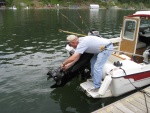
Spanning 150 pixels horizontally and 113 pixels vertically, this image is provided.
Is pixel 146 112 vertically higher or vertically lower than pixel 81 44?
lower

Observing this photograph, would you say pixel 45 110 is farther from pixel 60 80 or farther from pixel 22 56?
pixel 22 56

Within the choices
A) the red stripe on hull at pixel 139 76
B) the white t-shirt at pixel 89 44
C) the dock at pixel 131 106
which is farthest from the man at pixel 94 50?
the dock at pixel 131 106

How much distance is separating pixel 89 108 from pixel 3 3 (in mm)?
78255

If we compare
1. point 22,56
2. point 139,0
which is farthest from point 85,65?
point 139,0

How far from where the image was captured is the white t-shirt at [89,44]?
6492mm

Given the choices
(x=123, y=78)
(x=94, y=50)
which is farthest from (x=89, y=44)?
(x=123, y=78)

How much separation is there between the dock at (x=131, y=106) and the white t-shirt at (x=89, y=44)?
1.77 meters

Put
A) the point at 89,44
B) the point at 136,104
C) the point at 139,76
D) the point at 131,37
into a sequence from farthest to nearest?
Result: 1. the point at 131,37
2. the point at 139,76
3. the point at 89,44
4. the point at 136,104

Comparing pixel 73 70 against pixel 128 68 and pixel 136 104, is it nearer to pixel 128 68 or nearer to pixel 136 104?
pixel 128 68

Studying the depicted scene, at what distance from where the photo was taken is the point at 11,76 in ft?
31.1

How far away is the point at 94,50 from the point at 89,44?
1.02 ft

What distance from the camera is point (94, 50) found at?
677cm

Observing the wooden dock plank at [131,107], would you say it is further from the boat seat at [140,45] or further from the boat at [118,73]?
the boat seat at [140,45]

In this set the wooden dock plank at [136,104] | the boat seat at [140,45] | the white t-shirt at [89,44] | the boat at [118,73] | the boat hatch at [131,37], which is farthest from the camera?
the boat seat at [140,45]
